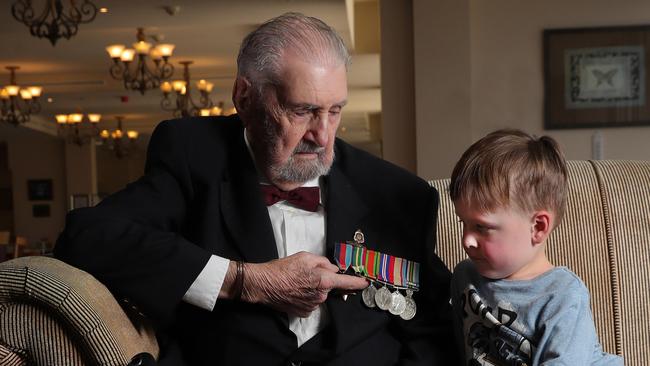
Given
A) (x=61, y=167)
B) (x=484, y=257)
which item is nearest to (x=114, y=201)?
(x=484, y=257)

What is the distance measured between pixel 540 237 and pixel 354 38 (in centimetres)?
687

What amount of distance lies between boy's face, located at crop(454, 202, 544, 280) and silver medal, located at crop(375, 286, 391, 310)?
29cm

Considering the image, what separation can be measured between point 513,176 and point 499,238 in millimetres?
125

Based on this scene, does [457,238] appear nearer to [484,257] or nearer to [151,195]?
[484,257]

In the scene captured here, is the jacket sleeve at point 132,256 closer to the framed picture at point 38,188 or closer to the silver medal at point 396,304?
the silver medal at point 396,304

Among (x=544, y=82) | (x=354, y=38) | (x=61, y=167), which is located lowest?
(x=61, y=167)

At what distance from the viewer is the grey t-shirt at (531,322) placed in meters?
1.55

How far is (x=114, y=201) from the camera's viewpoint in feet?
5.92

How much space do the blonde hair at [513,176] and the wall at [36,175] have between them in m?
18.5

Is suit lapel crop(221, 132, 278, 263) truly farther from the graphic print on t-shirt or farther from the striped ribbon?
the graphic print on t-shirt

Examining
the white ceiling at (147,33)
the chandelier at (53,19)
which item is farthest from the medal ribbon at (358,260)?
the white ceiling at (147,33)

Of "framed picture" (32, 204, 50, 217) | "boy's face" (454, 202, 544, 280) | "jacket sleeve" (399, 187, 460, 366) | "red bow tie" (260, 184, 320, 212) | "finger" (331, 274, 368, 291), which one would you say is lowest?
"framed picture" (32, 204, 50, 217)

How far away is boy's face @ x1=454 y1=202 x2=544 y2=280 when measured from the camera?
1608 mm

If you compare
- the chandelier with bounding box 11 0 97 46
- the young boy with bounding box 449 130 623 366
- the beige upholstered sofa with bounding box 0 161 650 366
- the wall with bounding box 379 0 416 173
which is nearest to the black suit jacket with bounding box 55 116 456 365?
the beige upholstered sofa with bounding box 0 161 650 366
